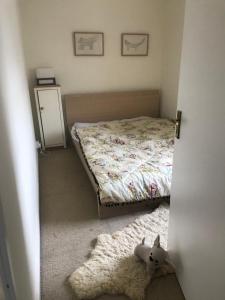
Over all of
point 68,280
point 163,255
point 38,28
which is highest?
point 38,28

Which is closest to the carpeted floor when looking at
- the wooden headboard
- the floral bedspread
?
the floral bedspread

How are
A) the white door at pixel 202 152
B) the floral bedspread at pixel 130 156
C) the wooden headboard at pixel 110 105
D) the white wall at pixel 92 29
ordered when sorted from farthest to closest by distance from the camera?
the wooden headboard at pixel 110 105 < the white wall at pixel 92 29 < the floral bedspread at pixel 130 156 < the white door at pixel 202 152

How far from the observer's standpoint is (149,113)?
14.0ft

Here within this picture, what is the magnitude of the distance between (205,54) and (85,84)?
10.1 feet

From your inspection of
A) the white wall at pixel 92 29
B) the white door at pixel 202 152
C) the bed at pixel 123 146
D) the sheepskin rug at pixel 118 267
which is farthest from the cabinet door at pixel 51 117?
the white door at pixel 202 152

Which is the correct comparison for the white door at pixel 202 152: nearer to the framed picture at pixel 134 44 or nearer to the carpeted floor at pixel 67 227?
the carpeted floor at pixel 67 227

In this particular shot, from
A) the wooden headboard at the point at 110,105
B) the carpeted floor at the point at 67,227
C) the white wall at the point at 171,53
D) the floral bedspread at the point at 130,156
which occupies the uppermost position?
the white wall at the point at 171,53

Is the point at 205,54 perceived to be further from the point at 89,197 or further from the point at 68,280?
the point at 89,197

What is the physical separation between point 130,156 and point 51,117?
157cm

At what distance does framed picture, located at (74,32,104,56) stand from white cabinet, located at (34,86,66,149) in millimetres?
724

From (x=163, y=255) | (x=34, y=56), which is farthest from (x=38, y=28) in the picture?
(x=163, y=255)

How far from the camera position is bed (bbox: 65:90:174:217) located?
7.26 feet

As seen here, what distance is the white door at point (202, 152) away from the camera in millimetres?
967

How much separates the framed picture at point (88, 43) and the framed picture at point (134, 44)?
365 millimetres
